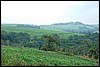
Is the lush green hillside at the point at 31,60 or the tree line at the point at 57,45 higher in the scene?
the lush green hillside at the point at 31,60

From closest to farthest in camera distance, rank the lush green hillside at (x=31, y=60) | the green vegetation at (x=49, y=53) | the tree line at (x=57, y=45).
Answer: the lush green hillside at (x=31, y=60) → the green vegetation at (x=49, y=53) → the tree line at (x=57, y=45)

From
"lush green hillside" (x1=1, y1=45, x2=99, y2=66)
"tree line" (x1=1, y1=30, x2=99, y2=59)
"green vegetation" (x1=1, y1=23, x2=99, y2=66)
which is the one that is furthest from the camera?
"tree line" (x1=1, y1=30, x2=99, y2=59)

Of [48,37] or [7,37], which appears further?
[7,37]

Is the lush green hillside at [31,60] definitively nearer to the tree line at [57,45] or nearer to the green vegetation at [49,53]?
the green vegetation at [49,53]

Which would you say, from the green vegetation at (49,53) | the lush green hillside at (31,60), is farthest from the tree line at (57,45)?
the lush green hillside at (31,60)

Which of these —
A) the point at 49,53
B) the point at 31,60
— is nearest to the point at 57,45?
the point at 49,53

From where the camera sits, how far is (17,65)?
6.26 metres

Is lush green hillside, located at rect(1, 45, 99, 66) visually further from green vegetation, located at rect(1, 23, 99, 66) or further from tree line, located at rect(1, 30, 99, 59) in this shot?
tree line, located at rect(1, 30, 99, 59)

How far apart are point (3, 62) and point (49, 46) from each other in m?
19.7

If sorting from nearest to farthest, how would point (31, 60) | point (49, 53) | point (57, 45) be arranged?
point (31, 60)
point (49, 53)
point (57, 45)

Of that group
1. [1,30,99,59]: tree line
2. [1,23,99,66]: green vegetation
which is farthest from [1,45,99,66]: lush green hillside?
[1,30,99,59]: tree line

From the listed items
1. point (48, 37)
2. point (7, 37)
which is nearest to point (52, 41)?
point (48, 37)

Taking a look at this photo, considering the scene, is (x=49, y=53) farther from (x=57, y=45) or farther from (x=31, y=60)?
(x=57, y=45)

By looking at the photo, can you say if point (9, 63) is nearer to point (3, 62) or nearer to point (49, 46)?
point (3, 62)
